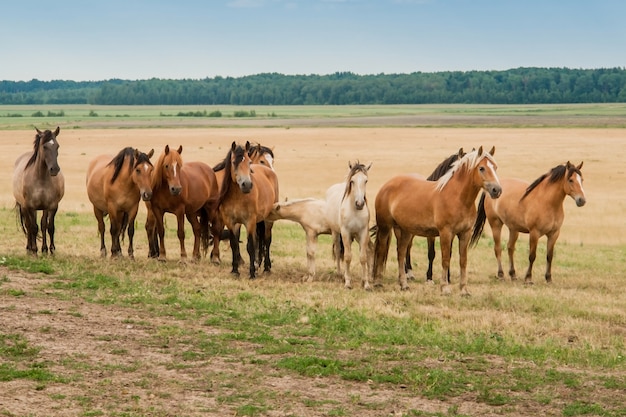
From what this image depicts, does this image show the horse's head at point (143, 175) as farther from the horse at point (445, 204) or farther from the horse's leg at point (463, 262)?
the horse's leg at point (463, 262)

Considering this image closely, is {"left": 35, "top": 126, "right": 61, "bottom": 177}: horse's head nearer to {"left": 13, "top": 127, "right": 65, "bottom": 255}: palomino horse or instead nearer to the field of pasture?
{"left": 13, "top": 127, "right": 65, "bottom": 255}: palomino horse

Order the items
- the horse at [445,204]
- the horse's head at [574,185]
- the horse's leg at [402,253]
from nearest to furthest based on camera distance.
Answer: the horse at [445,204] < the horse's leg at [402,253] < the horse's head at [574,185]

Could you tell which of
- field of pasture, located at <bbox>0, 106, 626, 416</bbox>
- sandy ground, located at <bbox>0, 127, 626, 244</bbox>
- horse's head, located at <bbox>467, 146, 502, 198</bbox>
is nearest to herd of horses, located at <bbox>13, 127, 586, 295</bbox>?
horse's head, located at <bbox>467, 146, 502, 198</bbox>

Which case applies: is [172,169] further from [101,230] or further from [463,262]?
[463,262]

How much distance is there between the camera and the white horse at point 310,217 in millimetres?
15133

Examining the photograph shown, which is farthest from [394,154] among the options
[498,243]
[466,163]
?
[466,163]

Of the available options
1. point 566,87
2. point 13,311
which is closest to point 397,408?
point 13,311

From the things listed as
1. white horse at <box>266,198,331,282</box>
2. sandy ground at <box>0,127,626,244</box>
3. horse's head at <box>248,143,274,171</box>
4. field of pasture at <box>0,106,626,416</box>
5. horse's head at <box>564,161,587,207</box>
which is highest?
horse's head at <box>248,143,274,171</box>

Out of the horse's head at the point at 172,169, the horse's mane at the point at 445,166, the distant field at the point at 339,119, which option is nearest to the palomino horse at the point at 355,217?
the horse's mane at the point at 445,166

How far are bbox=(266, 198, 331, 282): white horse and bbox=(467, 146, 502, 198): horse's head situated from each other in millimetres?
2716

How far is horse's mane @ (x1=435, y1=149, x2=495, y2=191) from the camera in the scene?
46.1ft

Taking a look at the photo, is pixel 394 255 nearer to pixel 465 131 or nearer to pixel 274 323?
pixel 274 323

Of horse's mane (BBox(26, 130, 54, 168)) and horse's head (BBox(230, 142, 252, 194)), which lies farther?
horse's mane (BBox(26, 130, 54, 168))

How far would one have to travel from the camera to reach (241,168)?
14.9 metres
